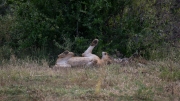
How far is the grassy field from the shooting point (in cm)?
655

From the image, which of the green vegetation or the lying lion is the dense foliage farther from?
the lying lion

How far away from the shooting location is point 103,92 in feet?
21.8

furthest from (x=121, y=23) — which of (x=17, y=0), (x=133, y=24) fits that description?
(x=17, y=0)

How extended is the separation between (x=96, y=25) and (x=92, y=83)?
4.15m

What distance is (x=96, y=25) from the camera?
11.3 m

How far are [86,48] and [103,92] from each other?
461 centimetres

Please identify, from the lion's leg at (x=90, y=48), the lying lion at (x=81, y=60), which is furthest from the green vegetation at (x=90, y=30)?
the lion's leg at (x=90, y=48)

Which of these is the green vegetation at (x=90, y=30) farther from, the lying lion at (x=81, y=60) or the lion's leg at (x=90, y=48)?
the lion's leg at (x=90, y=48)

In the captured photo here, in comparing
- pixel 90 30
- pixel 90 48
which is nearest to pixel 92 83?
pixel 90 48

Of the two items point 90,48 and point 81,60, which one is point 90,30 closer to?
point 90,48

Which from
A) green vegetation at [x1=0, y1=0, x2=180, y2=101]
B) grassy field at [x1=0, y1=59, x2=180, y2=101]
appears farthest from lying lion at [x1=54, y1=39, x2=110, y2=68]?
grassy field at [x1=0, y1=59, x2=180, y2=101]

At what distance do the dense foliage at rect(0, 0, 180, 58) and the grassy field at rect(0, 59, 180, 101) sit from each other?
1930 mm

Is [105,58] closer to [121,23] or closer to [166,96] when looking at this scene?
[121,23]

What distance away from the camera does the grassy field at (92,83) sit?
6.55 m
